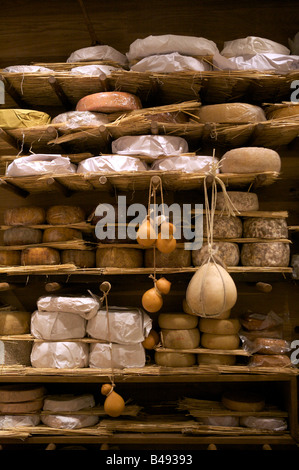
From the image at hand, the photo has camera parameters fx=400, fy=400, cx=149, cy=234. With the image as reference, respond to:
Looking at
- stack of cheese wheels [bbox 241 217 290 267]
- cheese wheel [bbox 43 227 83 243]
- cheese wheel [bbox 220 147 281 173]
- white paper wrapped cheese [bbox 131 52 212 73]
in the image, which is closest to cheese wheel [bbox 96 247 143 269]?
cheese wheel [bbox 43 227 83 243]

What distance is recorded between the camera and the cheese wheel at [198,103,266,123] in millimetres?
2678

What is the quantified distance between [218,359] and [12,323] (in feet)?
4.49

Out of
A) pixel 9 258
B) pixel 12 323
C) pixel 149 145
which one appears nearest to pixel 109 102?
pixel 149 145

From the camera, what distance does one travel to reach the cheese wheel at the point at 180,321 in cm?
258

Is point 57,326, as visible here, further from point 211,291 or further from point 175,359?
point 211,291

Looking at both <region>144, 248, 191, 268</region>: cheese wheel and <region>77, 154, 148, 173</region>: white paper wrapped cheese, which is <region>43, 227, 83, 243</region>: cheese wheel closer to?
<region>77, 154, 148, 173</region>: white paper wrapped cheese

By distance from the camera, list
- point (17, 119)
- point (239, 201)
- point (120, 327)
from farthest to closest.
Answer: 1. point (17, 119)
2. point (239, 201)
3. point (120, 327)

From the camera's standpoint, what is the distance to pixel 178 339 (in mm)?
2568

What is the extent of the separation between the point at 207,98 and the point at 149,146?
685 mm

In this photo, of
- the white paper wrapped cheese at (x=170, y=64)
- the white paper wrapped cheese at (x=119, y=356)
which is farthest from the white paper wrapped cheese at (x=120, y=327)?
the white paper wrapped cheese at (x=170, y=64)

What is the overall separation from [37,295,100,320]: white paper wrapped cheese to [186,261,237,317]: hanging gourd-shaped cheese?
672 millimetres

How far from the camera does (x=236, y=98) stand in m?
2.99

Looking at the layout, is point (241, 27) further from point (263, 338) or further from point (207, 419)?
point (207, 419)
